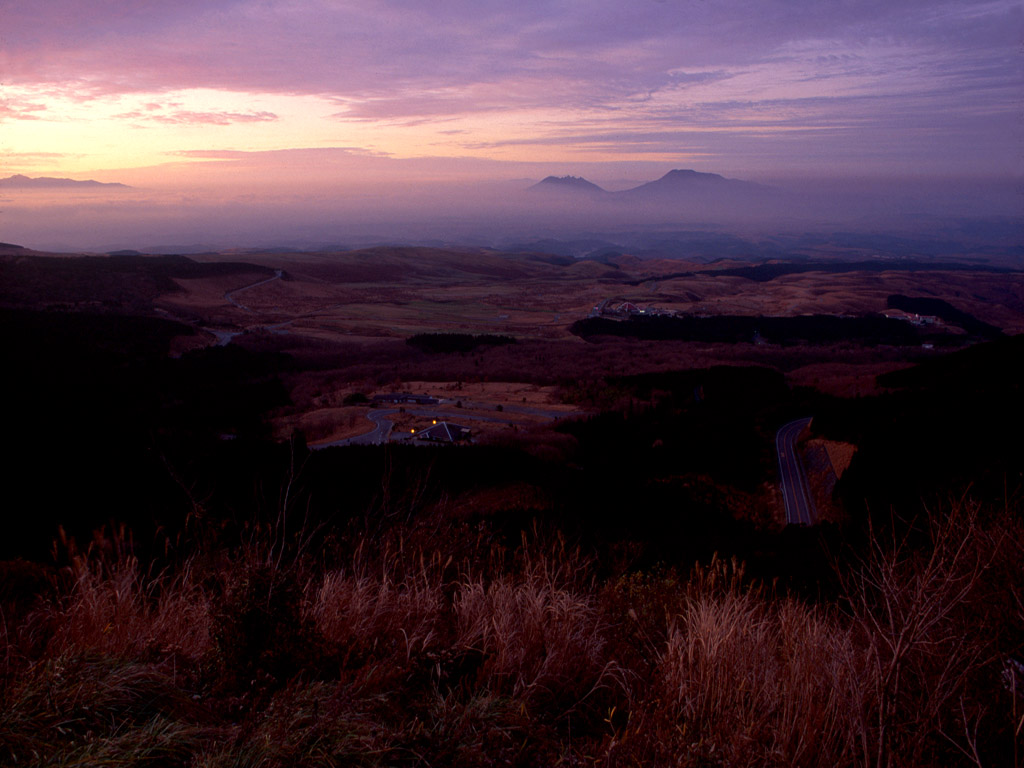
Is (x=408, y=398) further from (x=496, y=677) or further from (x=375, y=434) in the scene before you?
(x=496, y=677)

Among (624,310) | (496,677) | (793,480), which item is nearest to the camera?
(496,677)

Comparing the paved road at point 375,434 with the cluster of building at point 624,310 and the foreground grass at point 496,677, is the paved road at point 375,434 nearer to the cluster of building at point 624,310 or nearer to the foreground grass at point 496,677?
the foreground grass at point 496,677

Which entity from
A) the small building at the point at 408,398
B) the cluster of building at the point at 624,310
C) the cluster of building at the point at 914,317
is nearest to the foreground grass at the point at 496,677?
the small building at the point at 408,398

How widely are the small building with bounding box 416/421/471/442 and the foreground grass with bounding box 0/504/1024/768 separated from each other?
21.6m

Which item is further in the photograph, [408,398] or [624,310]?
[624,310]

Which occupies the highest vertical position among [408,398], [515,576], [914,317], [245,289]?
[245,289]

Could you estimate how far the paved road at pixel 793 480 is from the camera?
695 inches

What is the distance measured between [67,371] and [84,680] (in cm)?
Result: 3706

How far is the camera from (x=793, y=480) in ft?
66.6

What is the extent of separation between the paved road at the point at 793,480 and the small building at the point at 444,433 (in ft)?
39.8

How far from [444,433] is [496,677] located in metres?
23.4

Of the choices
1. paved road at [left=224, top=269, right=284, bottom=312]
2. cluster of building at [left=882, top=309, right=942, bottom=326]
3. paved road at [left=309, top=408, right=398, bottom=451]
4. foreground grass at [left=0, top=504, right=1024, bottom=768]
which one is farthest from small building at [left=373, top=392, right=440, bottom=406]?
cluster of building at [left=882, top=309, right=942, bottom=326]

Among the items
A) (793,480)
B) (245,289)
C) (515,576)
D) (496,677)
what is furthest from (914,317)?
(496,677)

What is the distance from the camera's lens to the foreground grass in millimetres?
2377
